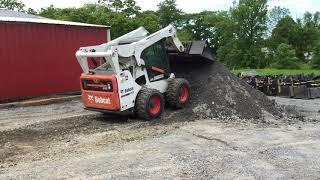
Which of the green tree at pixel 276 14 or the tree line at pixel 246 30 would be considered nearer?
the tree line at pixel 246 30

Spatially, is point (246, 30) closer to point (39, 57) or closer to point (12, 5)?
point (12, 5)

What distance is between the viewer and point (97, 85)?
36.3ft

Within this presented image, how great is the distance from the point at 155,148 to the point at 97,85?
10.1ft

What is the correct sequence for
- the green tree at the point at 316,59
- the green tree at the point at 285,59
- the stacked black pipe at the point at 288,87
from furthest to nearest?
the green tree at the point at 285,59, the green tree at the point at 316,59, the stacked black pipe at the point at 288,87

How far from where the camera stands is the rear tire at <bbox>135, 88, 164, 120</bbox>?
36.2 feet

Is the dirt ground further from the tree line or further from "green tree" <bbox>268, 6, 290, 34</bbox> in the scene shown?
"green tree" <bbox>268, 6, 290, 34</bbox>

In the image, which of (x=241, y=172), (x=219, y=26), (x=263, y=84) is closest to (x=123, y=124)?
(x=241, y=172)

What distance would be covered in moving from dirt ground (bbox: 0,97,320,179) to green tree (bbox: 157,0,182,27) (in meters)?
55.4

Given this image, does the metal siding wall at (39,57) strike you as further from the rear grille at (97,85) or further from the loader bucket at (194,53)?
the loader bucket at (194,53)

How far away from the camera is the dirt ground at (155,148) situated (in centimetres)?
718

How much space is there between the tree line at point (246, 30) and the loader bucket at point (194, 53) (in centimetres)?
3388

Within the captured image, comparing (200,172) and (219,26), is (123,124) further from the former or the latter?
(219,26)

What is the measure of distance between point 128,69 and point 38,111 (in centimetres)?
395

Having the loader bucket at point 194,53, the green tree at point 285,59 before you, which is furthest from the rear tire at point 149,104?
the green tree at point 285,59
